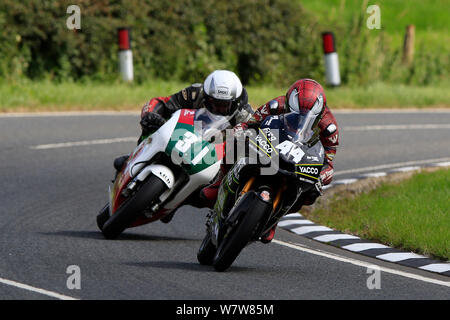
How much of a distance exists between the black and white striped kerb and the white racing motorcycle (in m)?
1.59

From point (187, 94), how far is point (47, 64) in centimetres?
1170

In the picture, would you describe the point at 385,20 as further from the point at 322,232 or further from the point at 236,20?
the point at 322,232

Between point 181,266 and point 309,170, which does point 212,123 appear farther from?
point 309,170

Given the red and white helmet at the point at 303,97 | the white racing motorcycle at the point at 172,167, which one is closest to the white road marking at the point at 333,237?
the white racing motorcycle at the point at 172,167

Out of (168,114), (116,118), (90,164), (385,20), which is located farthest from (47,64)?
(385,20)

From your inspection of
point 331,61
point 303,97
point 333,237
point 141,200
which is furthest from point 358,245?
point 331,61

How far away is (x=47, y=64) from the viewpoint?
20.2 m

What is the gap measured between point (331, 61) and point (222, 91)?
13900 mm

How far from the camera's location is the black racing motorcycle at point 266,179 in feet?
22.7

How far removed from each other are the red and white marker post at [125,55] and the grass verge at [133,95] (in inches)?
9.3

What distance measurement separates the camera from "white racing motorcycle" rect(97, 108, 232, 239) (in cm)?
826

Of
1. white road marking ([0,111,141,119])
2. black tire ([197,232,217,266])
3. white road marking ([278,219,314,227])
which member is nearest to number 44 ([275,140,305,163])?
black tire ([197,232,217,266])

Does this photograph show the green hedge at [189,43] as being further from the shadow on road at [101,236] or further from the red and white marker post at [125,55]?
the shadow on road at [101,236]

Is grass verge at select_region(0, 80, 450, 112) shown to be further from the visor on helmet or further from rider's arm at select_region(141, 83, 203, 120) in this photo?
the visor on helmet
